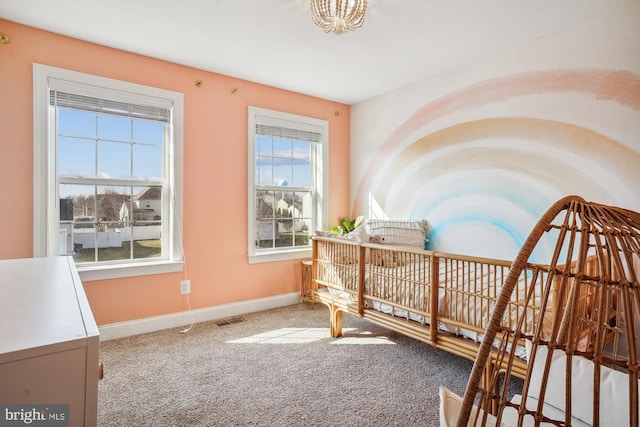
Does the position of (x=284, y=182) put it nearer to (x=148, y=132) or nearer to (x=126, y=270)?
(x=148, y=132)

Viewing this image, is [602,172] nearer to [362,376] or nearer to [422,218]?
[422,218]

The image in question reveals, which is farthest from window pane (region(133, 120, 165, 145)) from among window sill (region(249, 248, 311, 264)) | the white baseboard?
the white baseboard

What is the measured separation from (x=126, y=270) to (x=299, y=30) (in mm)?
2345

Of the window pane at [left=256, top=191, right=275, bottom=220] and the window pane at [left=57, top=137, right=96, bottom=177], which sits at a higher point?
the window pane at [left=57, top=137, right=96, bottom=177]

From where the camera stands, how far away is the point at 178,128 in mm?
3057

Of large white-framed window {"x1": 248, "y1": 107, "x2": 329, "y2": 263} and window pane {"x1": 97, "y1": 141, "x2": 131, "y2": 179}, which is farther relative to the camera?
large white-framed window {"x1": 248, "y1": 107, "x2": 329, "y2": 263}

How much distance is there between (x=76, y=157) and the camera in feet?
8.93

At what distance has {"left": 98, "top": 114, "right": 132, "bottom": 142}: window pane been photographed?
2.81 meters

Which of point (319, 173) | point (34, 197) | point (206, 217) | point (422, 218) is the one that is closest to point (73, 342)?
point (34, 197)

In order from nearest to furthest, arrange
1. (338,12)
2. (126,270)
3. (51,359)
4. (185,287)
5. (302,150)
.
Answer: (51,359)
(338,12)
(126,270)
(185,287)
(302,150)

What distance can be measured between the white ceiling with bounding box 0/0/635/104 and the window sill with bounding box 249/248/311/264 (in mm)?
1814

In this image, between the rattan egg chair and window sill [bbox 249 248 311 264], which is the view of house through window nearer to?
window sill [bbox 249 248 311 264]

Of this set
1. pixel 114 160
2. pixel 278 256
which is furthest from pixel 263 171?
pixel 114 160

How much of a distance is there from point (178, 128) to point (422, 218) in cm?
249
